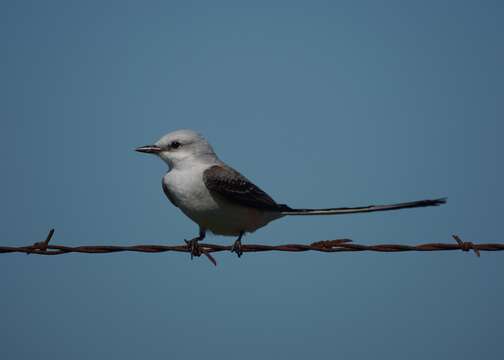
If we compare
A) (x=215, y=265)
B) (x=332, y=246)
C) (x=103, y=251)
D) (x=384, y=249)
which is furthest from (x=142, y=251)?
(x=384, y=249)

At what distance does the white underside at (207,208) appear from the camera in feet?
21.7

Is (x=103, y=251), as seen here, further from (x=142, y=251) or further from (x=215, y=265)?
(x=215, y=265)

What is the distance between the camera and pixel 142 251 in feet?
16.1

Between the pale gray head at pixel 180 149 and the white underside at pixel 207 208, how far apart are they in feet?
1.24

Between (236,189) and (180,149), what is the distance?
1.10 meters

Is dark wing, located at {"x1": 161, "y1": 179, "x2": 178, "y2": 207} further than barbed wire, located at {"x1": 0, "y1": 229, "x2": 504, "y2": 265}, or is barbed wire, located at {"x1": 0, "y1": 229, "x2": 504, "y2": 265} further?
dark wing, located at {"x1": 161, "y1": 179, "x2": 178, "y2": 207}

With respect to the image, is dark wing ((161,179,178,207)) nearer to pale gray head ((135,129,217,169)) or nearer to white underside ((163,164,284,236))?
white underside ((163,164,284,236))

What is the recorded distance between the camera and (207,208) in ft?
21.7

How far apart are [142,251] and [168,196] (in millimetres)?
2057

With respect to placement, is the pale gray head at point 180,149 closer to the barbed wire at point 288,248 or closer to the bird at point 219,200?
the bird at point 219,200

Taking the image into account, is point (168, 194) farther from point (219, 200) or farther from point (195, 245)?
point (195, 245)

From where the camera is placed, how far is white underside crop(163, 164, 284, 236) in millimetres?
6613

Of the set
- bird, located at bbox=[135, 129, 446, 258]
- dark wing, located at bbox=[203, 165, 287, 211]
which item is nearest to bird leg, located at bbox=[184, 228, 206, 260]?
bird, located at bbox=[135, 129, 446, 258]

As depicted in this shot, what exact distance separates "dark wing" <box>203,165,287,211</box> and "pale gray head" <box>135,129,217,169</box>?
16.1 inches
